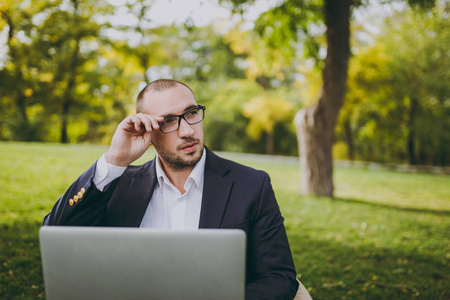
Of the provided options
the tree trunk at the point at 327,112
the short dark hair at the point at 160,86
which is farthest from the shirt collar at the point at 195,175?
the tree trunk at the point at 327,112

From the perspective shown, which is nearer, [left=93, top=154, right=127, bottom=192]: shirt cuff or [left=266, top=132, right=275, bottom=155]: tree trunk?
[left=93, top=154, right=127, bottom=192]: shirt cuff

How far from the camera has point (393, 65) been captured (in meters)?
14.8

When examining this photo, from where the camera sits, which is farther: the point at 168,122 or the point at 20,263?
the point at 20,263

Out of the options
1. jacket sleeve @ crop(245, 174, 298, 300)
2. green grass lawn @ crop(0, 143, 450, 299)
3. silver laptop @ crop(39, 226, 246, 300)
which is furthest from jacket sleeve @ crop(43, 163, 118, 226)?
green grass lawn @ crop(0, 143, 450, 299)

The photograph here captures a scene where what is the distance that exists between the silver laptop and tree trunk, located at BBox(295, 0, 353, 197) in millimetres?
6486

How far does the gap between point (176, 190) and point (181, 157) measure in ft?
0.72

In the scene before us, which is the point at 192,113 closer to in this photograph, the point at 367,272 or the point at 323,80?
the point at 367,272

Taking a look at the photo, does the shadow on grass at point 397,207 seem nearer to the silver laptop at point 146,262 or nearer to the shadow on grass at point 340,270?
the shadow on grass at point 340,270

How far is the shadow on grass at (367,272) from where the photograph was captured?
3.39 m

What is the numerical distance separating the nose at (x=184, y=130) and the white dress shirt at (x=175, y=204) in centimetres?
22

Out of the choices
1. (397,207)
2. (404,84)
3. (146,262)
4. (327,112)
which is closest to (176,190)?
(146,262)

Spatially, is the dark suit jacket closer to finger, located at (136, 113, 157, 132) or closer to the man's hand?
the man's hand

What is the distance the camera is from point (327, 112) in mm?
7117

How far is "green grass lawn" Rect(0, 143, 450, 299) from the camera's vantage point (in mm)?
3438
